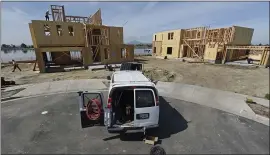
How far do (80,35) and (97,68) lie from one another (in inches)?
260

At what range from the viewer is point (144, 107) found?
505cm

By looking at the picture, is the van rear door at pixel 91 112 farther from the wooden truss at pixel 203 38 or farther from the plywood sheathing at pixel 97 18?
the wooden truss at pixel 203 38

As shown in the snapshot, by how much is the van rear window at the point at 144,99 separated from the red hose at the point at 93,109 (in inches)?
69.0

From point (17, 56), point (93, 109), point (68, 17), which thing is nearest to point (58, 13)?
point (68, 17)

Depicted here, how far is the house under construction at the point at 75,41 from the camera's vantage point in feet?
63.6

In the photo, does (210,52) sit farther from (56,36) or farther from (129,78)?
(56,36)

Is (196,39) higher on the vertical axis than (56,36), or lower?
higher

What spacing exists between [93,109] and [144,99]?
223 centimetres

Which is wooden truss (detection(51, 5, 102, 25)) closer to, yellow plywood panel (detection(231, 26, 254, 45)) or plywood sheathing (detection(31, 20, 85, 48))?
plywood sheathing (detection(31, 20, 85, 48))

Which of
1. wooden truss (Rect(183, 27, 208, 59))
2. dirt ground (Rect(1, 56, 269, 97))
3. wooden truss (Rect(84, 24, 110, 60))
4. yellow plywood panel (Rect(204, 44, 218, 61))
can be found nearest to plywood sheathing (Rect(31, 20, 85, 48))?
wooden truss (Rect(84, 24, 110, 60))

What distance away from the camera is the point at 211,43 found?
86.1 ft

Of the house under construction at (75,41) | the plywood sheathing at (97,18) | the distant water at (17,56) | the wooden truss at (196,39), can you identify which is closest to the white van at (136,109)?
the house under construction at (75,41)

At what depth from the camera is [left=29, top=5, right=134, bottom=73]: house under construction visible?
63.6 feet

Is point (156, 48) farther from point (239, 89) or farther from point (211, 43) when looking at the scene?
point (239, 89)
